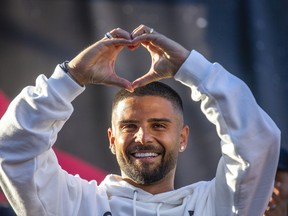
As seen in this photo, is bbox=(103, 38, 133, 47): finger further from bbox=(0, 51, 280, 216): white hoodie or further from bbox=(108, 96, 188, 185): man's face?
bbox=(108, 96, 188, 185): man's face

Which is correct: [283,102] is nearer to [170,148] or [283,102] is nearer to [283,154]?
[283,154]

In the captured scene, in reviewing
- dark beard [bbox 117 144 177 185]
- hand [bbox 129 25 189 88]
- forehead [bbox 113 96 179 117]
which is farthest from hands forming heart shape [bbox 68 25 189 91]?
dark beard [bbox 117 144 177 185]

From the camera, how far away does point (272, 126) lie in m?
3.48

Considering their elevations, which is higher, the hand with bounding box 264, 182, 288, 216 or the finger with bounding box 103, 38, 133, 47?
the finger with bounding box 103, 38, 133, 47

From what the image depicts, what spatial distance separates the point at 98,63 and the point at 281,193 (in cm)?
118

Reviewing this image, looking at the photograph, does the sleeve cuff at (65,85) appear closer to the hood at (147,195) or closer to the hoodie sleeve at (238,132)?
the hoodie sleeve at (238,132)

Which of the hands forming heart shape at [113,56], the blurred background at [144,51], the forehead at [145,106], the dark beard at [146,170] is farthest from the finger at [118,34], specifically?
the blurred background at [144,51]

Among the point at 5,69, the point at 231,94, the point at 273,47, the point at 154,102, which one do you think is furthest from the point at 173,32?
the point at 231,94

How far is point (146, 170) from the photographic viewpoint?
368cm

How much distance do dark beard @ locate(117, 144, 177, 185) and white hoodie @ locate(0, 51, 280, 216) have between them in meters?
0.19

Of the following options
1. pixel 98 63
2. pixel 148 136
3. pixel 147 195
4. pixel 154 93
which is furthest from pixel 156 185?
pixel 98 63

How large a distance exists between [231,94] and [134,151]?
453 mm

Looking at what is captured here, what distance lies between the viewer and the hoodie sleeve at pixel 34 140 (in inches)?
133

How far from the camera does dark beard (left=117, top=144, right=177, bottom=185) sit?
368cm
